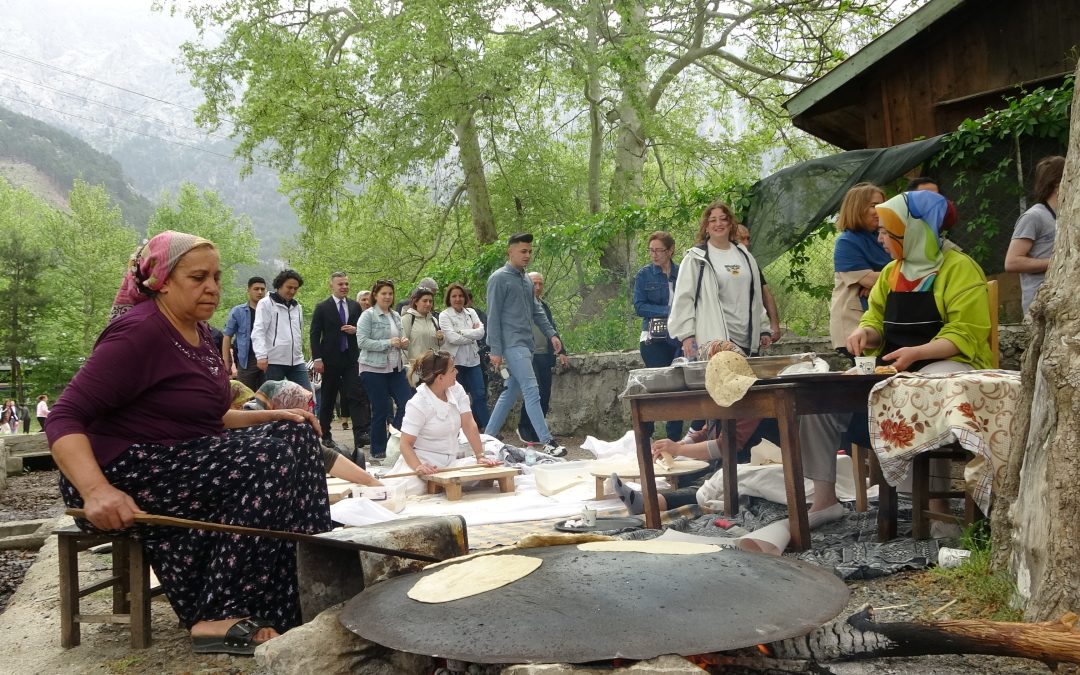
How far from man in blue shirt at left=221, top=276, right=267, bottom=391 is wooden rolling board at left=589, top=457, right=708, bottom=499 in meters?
4.91

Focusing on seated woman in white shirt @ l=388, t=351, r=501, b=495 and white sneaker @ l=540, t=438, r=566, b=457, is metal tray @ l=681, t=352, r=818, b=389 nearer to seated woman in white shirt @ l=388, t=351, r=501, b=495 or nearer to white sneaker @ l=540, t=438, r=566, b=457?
seated woman in white shirt @ l=388, t=351, r=501, b=495

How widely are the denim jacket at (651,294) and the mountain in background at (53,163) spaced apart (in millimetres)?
147423

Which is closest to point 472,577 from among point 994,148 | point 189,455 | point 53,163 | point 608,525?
point 189,455

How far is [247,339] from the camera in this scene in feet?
33.5

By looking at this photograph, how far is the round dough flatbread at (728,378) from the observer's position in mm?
4300

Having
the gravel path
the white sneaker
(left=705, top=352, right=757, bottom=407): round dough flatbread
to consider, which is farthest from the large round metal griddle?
the white sneaker

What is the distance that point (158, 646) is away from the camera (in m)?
3.42

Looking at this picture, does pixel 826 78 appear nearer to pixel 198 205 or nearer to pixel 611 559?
pixel 611 559

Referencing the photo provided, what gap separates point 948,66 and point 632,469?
6.23m

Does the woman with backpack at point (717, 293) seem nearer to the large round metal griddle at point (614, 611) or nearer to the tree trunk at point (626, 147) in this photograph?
the large round metal griddle at point (614, 611)

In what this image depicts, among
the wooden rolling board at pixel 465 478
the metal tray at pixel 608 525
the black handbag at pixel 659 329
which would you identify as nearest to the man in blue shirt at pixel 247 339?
the wooden rolling board at pixel 465 478

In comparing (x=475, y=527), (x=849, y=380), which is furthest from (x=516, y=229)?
(x=849, y=380)

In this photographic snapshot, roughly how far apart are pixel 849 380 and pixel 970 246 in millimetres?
4811

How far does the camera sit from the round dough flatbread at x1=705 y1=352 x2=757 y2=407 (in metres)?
4.30
